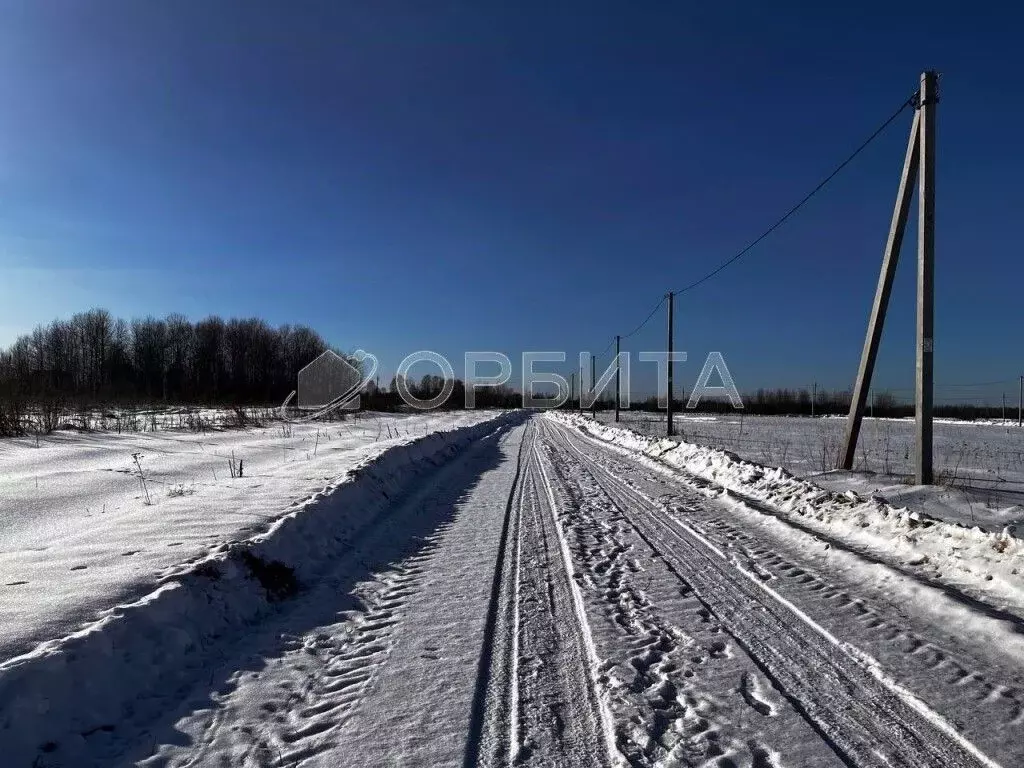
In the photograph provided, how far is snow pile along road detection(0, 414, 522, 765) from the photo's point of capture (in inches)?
109

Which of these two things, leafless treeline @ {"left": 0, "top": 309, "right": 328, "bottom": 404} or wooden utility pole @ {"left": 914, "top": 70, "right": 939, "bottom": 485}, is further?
leafless treeline @ {"left": 0, "top": 309, "right": 328, "bottom": 404}

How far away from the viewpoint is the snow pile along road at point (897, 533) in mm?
4855

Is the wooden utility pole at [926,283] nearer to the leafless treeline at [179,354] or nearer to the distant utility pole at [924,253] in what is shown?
the distant utility pole at [924,253]

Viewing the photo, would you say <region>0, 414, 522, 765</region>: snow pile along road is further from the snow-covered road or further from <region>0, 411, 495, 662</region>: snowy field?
<region>0, 411, 495, 662</region>: snowy field

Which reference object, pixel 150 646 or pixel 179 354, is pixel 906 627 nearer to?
pixel 150 646

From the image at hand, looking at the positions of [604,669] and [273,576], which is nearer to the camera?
[604,669]

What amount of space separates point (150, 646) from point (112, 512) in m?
4.86

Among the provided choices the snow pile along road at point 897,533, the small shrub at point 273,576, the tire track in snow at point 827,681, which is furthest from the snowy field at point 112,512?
the snow pile along road at point 897,533

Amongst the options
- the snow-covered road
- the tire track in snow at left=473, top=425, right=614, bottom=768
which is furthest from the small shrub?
the tire track in snow at left=473, top=425, right=614, bottom=768

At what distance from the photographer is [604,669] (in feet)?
11.5

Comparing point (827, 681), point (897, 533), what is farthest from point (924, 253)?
point (827, 681)

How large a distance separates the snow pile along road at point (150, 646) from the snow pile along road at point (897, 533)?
19.0 ft

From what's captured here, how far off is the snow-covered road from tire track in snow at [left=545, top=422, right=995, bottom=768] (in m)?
0.01

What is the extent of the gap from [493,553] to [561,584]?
4.04 ft
